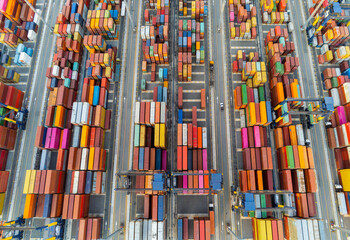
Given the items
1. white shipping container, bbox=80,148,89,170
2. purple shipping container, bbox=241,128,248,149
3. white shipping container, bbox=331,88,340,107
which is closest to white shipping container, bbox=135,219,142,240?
white shipping container, bbox=80,148,89,170

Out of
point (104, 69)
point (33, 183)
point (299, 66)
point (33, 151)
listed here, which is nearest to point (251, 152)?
point (299, 66)

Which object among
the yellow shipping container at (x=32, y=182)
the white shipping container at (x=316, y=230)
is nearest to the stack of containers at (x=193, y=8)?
the white shipping container at (x=316, y=230)

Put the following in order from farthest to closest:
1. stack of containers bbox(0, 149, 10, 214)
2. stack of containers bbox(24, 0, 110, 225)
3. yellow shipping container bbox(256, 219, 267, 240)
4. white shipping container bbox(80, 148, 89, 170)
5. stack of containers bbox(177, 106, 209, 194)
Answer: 1. stack of containers bbox(0, 149, 10, 214)
2. white shipping container bbox(80, 148, 89, 170)
3. stack of containers bbox(24, 0, 110, 225)
4. stack of containers bbox(177, 106, 209, 194)
5. yellow shipping container bbox(256, 219, 267, 240)

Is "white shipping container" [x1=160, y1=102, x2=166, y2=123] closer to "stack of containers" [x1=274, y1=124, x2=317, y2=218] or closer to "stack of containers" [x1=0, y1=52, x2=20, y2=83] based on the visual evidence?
"stack of containers" [x1=274, y1=124, x2=317, y2=218]

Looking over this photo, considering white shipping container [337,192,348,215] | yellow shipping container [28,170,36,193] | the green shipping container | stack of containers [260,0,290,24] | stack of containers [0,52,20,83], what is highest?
stack of containers [260,0,290,24]

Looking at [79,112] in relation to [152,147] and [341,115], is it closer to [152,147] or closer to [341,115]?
[152,147]

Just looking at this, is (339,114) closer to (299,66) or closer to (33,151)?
(299,66)
